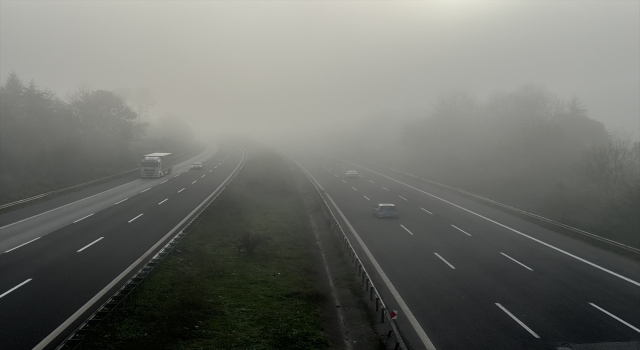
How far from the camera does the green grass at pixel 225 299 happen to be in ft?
40.2

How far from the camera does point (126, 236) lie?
2381 centimetres

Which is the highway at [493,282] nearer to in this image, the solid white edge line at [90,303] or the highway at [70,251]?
the solid white edge line at [90,303]

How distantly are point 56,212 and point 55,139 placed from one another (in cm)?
3071

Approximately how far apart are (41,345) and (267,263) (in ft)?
36.5

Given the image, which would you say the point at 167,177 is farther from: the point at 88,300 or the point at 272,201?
the point at 88,300

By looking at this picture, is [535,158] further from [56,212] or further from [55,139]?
[55,139]

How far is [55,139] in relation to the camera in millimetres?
54969

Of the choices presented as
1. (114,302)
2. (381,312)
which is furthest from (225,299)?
(381,312)

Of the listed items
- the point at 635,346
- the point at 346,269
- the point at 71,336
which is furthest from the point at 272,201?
the point at 635,346

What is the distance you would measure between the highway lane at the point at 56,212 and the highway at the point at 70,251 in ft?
0.18

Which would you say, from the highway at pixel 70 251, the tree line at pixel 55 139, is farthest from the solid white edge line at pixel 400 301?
the tree line at pixel 55 139

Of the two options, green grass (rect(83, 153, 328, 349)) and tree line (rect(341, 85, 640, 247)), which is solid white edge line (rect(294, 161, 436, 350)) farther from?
tree line (rect(341, 85, 640, 247))

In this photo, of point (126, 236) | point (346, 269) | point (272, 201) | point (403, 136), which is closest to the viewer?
point (346, 269)

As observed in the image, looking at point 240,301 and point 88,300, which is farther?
point 240,301
